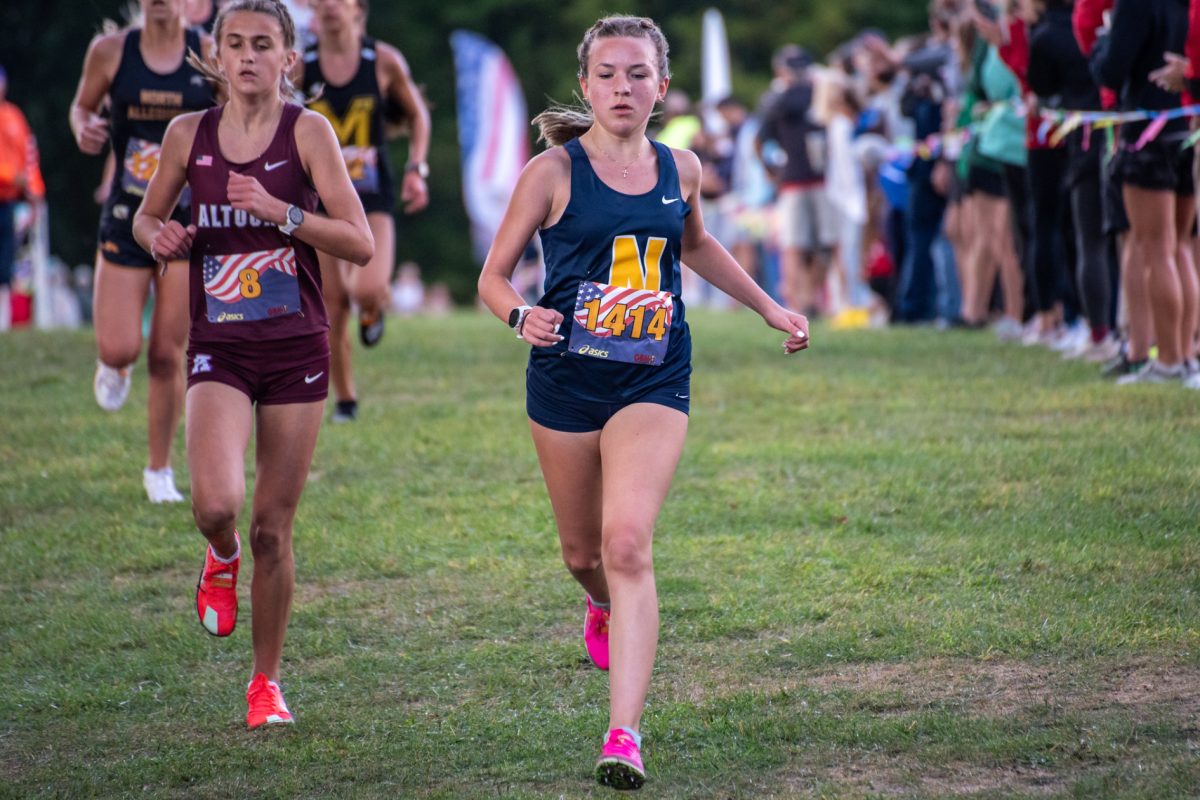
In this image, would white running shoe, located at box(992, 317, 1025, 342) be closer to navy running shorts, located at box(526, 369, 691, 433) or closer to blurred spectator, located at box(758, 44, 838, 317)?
blurred spectator, located at box(758, 44, 838, 317)

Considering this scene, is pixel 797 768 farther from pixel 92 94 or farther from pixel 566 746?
pixel 92 94

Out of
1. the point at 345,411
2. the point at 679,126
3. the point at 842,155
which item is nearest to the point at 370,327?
the point at 345,411

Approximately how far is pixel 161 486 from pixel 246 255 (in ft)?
11.7

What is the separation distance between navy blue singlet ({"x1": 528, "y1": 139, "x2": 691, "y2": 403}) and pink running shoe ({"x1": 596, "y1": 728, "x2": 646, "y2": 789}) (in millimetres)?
1138

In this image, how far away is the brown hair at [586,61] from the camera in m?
5.47

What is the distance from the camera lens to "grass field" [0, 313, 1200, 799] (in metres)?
5.18

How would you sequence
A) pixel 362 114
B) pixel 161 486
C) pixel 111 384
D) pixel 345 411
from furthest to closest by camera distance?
pixel 345 411 < pixel 362 114 < pixel 111 384 < pixel 161 486

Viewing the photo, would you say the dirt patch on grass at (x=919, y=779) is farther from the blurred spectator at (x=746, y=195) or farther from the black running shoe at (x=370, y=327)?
the blurred spectator at (x=746, y=195)

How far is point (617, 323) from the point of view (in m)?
5.27

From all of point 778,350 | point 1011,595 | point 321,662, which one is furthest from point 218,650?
point 778,350

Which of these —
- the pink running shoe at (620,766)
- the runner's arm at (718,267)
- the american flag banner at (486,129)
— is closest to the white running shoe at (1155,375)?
the runner's arm at (718,267)

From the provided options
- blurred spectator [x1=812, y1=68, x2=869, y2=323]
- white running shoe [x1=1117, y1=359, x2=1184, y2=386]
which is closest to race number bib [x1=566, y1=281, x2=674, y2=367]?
white running shoe [x1=1117, y1=359, x2=1184, y2=386]

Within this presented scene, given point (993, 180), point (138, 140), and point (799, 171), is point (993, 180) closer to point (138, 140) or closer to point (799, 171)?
point (799, 171)

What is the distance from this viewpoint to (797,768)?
505 centimetres
